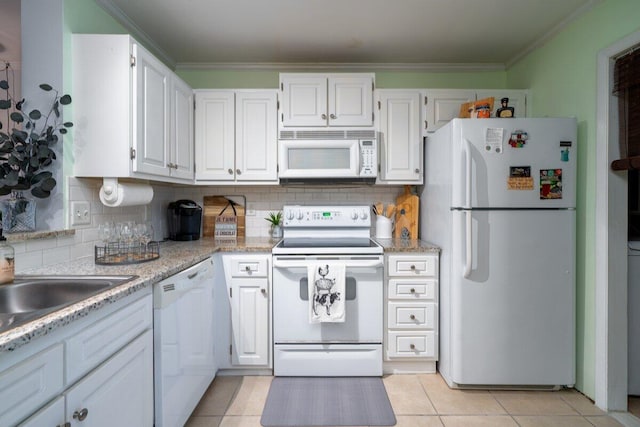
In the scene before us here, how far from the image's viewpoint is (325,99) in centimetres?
261

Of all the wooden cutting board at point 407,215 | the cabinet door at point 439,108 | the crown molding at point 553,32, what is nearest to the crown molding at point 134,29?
the cabinet door at point 439,108

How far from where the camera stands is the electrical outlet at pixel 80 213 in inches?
70.4

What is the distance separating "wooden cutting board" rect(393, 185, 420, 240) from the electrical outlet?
2.26 metres

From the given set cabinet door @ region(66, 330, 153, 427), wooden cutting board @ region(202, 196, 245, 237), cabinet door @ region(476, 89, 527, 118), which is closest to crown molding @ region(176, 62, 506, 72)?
cabinet door @ region(476, 89, 527, 118)

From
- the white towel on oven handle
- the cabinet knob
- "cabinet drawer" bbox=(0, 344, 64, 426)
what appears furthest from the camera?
the white towel on oven handle

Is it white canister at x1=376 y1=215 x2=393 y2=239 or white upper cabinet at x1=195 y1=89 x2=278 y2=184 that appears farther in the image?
white canister at x1=376 y1=215 x2=393 y2=239

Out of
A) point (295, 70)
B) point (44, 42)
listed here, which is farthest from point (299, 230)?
point (44, 42)

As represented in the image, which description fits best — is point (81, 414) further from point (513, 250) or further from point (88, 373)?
point (513, 250)

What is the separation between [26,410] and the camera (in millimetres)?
816

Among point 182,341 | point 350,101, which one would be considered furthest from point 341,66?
point 182,341

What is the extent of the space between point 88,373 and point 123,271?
1.85 ft

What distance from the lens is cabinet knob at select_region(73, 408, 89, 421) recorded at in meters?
0.98

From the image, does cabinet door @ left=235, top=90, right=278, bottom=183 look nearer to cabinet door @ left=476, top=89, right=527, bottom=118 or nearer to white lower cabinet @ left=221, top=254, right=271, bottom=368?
white lower cabinet @ left=221, top=254, right=271, bottom=368

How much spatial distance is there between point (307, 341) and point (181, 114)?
1.86 m
